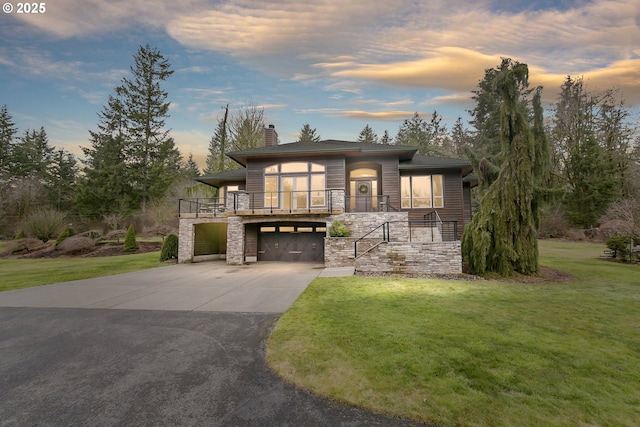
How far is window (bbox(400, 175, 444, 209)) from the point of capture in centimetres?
1530

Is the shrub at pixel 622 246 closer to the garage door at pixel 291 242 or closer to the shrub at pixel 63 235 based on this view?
the garage door at pixel 291 242

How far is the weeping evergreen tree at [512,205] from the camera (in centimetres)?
969

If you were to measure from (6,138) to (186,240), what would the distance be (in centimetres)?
4511

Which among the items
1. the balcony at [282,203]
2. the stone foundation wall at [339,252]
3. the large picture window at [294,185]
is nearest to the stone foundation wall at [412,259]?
the stone foundation wall at [339,252]

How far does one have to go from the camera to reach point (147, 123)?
33656 mm

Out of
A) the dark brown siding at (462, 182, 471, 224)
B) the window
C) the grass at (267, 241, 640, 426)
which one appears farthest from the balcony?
the dark brown siding at (462, 182, 471, 224)

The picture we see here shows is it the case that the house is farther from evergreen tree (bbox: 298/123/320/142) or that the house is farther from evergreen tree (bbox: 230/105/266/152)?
evergreen tree (bbox: 298/123/320/142)

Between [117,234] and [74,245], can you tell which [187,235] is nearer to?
[74,245]

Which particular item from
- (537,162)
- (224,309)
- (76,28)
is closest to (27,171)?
(76,28)

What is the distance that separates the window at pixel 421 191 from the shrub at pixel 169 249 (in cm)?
1385

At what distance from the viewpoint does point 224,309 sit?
6.13 metres

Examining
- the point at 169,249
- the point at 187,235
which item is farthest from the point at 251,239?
the point at 169,249

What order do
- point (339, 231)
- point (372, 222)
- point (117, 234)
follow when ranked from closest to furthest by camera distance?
point (339, 231) → point (372, 222) → point (117, 234)

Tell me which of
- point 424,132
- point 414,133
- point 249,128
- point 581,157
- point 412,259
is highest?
point 414,133
